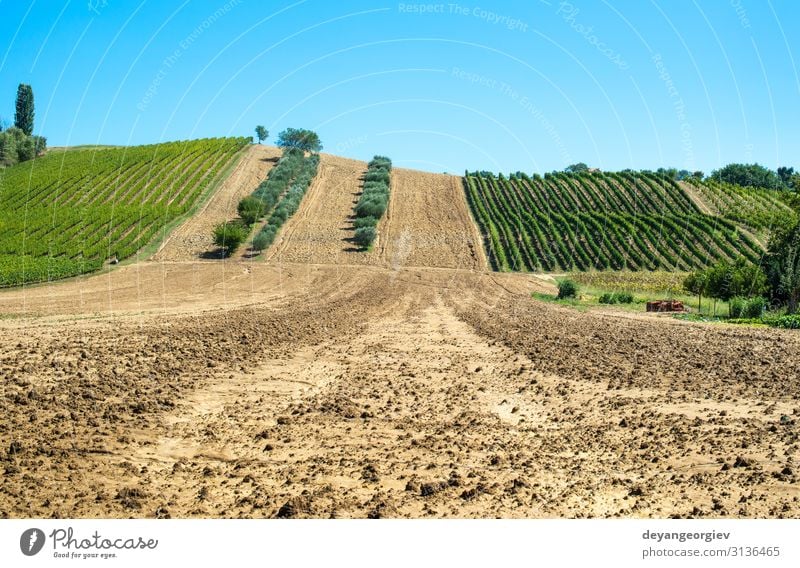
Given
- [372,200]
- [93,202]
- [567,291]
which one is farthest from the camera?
[372,200]

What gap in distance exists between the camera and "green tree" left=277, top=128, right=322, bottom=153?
92.1 m

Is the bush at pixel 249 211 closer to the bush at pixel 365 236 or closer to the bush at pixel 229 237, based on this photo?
the bush at pixel 229 237

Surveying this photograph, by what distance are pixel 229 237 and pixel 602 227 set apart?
32.0 metres

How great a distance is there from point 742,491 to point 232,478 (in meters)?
5.33

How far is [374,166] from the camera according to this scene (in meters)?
84.8

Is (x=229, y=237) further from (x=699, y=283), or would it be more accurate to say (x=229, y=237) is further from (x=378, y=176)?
(x=699, y=283)

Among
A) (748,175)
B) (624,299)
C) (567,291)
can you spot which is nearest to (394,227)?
(567,291)

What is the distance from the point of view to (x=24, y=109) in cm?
9106

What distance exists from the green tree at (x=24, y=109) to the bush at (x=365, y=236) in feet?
179

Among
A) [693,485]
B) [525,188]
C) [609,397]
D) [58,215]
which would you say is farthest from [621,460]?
[525,188]

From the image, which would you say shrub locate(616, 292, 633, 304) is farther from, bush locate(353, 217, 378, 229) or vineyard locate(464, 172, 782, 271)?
bush locate(353, 217, 378, 229)

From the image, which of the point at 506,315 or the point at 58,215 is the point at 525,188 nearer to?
the point at 58,215

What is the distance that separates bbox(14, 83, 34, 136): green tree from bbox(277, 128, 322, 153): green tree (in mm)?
31969
